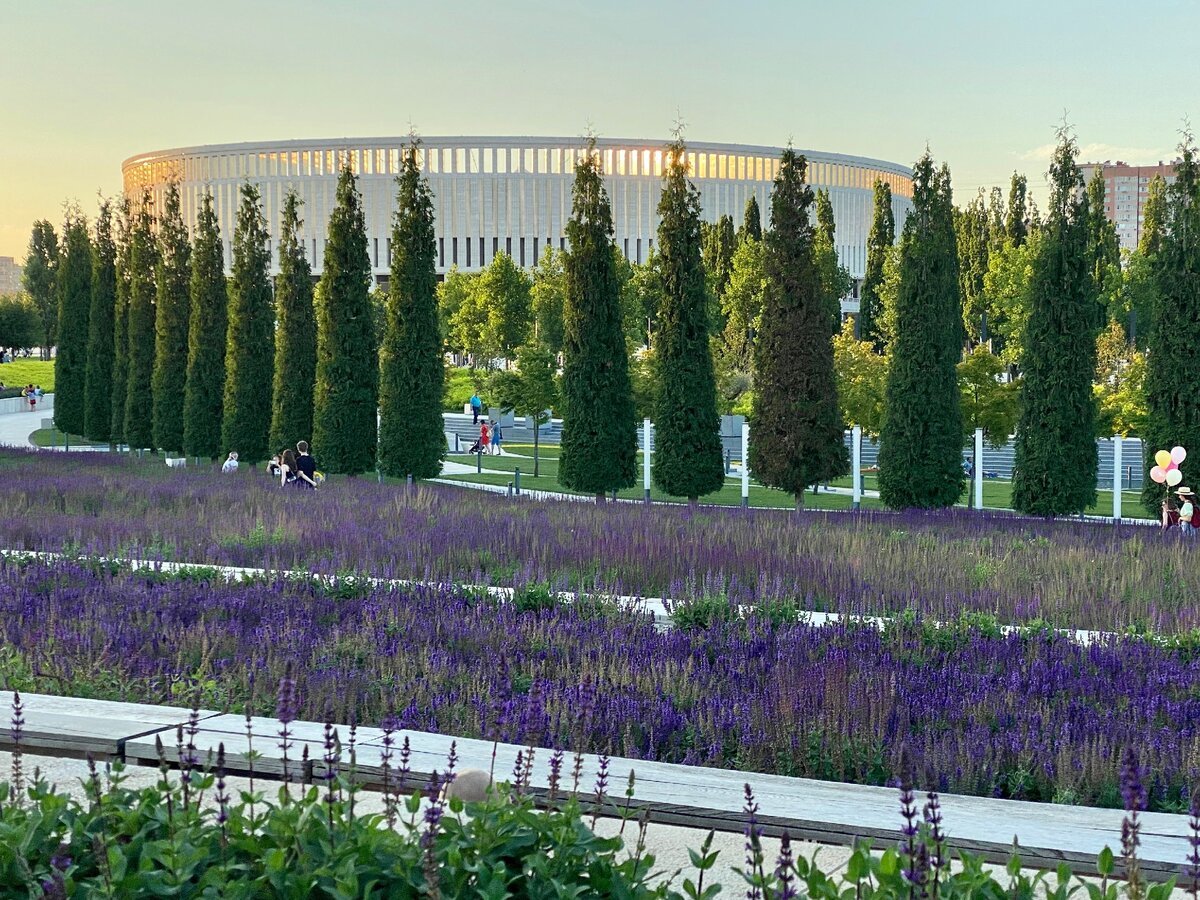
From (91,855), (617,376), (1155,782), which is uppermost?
(617,376)

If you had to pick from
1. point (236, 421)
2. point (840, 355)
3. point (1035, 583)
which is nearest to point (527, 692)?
point (1035, 583)

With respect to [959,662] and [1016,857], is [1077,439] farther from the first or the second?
[1016,857]

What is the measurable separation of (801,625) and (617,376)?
14.7 metres

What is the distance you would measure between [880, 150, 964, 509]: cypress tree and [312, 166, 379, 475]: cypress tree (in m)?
9.95

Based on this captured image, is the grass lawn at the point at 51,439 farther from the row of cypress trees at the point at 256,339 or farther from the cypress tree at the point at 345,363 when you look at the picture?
the cypress tree at the point at 345,363

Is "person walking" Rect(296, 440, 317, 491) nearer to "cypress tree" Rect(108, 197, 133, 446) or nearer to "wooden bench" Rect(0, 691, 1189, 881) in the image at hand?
"wooden bench" Rect(0, 691, 1189, 881)

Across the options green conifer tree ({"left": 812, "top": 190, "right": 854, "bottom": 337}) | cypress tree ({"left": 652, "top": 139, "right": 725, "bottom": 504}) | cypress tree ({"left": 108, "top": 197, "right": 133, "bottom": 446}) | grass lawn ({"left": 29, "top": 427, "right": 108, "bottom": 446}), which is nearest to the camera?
cypress tree ({"left": 652, "top": 139, "right": 725, "bottom": 504})

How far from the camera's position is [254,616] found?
334 inches

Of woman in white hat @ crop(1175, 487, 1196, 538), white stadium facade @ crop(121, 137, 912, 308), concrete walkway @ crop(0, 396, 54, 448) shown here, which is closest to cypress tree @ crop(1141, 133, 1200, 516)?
woman in white hat @ crop(1175, 487, 1196, 538)

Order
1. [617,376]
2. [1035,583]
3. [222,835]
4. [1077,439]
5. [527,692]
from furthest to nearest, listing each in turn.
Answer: [617,376] < [1077,439] < [1035,583] < [527,692] < [222,835]

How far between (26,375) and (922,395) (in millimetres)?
69836

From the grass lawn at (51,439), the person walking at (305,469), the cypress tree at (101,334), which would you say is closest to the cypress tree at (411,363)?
the person walking at (305,469)

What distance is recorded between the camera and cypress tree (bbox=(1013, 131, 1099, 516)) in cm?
1922

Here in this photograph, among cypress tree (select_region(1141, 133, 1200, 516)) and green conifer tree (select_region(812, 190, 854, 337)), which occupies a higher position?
green conifer tree (select_region(812, 190, 854, 337))
